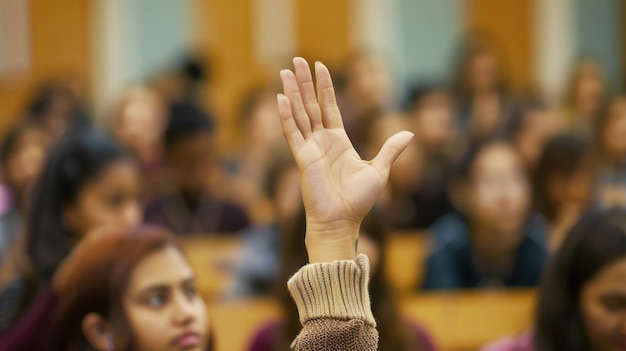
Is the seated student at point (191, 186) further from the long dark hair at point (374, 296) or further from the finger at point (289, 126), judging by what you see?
the finger at point (289, 126)

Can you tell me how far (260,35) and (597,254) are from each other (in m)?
7.25

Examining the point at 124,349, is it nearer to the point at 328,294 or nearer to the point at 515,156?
the point at 328,294

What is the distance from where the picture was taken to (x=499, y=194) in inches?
184

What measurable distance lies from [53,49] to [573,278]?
8.05 m

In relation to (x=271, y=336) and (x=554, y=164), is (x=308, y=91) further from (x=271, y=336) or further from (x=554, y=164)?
(x=554, y=164)

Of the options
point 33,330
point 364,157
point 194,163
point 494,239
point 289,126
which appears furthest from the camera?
point 194,163

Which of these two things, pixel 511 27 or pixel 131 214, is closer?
pixel 131 214

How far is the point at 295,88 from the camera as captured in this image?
2.02m

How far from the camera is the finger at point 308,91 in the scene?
200 cm

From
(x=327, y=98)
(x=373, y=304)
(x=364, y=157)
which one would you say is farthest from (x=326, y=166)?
(x=364, y=157)

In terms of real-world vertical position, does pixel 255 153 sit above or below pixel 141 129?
below

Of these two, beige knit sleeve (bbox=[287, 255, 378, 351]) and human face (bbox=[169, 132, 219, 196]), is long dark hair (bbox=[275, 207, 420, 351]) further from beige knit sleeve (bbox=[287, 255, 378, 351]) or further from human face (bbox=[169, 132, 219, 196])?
human face (bbox=[169, 132, 219, 196])

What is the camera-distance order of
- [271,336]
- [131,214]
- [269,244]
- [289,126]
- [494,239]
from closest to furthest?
[289,126], [271,336], [131,214], [494,239], [269,244]

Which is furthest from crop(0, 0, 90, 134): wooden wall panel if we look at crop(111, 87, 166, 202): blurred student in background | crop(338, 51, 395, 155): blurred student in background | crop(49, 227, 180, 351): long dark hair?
crop(49, 227, 180, 351): long dark hair
